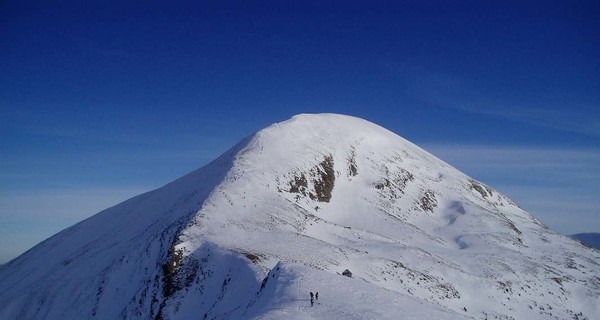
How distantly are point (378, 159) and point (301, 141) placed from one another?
14.4 meters

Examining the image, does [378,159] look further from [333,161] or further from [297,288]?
[297,288]

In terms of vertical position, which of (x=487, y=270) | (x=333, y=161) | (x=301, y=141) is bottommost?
(x=487, y=270)

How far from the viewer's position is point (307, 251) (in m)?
37.4

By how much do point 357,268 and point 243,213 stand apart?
12.8m

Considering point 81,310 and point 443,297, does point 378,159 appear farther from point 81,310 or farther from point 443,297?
point 81,310

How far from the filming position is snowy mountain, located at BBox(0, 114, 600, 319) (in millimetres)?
29656

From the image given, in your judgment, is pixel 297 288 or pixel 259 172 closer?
pixel 297 288

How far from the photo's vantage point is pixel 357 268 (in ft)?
126

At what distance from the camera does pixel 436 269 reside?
44344 mm

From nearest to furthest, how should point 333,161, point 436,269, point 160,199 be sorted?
point 436,269 < point 160,199 < point 333,161

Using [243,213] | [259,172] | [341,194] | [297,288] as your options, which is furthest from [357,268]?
[341,194]

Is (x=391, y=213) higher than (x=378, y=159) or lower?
lower

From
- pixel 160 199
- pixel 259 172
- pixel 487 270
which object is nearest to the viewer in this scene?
pixel 487 270

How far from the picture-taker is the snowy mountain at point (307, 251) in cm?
2966
